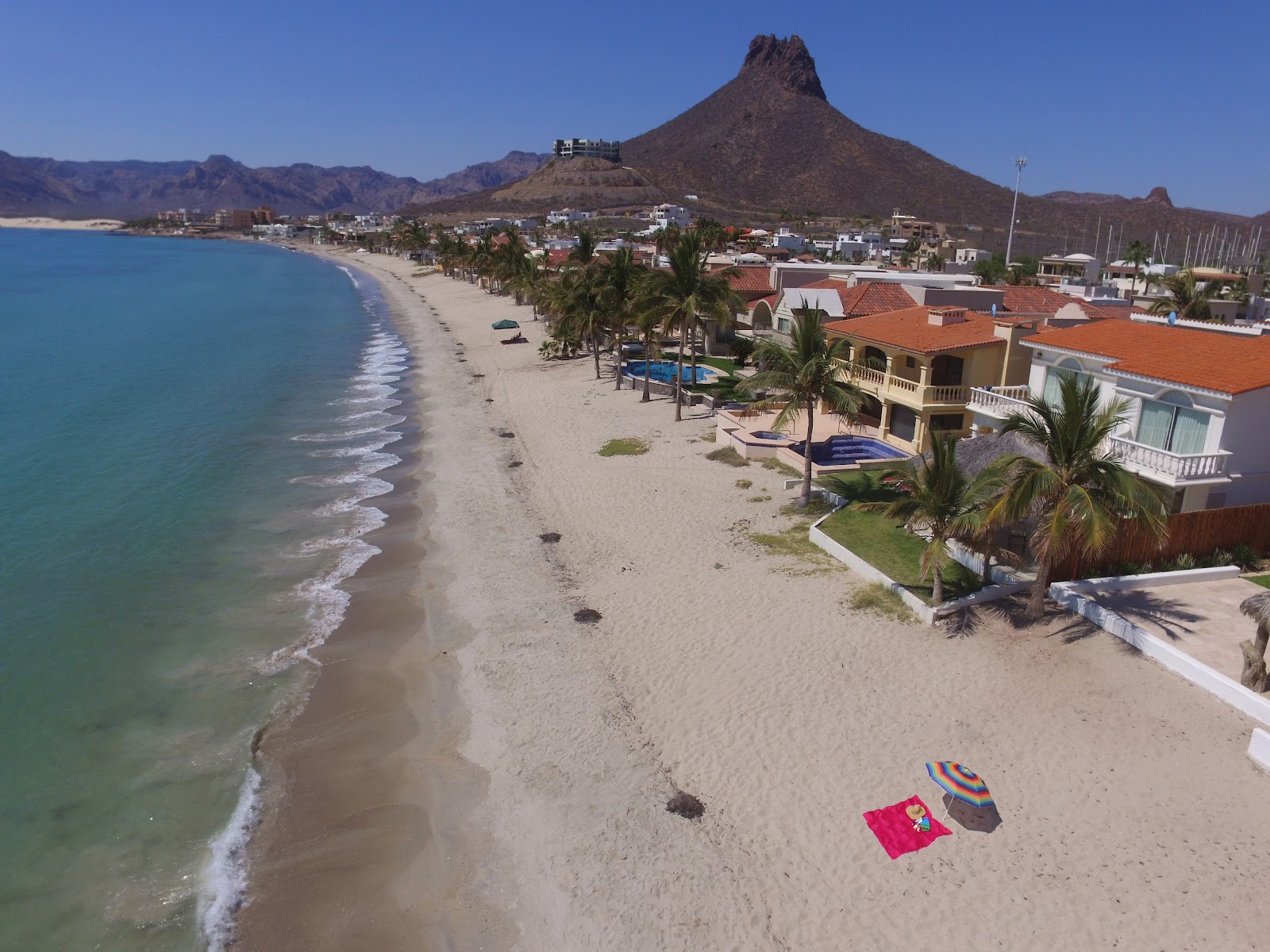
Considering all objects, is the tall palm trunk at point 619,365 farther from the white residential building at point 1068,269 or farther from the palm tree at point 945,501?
the white residential building at point 1068,269

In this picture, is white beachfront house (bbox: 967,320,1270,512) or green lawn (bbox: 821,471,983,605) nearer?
white beachfront house (bbox: 967,320,1270,512)

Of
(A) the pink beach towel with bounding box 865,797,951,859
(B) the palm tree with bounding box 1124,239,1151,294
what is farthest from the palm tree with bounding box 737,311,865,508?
(B) the palm tree with bounding box 1124,239,1151,294

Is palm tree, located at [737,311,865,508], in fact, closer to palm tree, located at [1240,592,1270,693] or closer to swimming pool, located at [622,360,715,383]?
palm tree, located at [1240,592,1270,693]

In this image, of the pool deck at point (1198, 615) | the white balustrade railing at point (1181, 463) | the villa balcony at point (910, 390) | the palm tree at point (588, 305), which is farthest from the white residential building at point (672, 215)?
the pool deck at point (1198, 615)

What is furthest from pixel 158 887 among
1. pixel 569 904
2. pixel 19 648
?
pixel 19 648

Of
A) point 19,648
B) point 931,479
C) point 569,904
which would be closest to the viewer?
point 569,904

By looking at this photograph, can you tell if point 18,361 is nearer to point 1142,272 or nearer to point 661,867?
point 661,867
